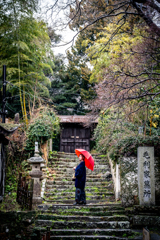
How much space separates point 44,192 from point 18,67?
5.81m

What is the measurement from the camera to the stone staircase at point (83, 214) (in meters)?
5.58

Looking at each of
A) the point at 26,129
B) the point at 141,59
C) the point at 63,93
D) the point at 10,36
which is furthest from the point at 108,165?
the point at 63,93

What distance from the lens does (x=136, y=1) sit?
4.70 m

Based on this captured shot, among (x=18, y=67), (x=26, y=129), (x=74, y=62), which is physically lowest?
(x=26, y=129)

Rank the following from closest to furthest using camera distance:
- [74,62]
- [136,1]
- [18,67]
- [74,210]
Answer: [136,1], [74,210], [18,67], [74,62]

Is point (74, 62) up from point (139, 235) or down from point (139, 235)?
up

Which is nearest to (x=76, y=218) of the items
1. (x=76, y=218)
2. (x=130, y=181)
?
(x=76, y=218)

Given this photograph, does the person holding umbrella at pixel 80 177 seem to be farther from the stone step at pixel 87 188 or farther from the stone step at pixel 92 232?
the stone step at pixel 87 188

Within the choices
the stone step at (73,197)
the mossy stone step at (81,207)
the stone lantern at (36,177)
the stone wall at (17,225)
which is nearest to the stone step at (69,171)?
the stone step at (73,197)

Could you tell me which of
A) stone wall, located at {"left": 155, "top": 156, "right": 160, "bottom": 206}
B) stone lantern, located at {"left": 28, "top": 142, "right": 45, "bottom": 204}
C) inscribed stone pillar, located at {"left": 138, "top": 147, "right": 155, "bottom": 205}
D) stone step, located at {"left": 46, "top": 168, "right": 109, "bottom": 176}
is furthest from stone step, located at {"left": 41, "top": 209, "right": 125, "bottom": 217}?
stone step, located at {"left": 46, "top": 168, "right": 109, "bottom": 176}

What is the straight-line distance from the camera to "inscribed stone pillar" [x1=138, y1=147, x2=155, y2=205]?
6.26m

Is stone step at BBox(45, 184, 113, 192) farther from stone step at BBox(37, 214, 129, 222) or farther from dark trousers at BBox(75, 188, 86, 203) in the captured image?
stone step at BBox(37, 214, 129, 222)

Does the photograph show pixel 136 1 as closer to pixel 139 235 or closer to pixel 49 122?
pixel 139 235

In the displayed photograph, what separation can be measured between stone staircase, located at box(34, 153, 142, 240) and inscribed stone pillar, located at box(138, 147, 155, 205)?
79 cm
